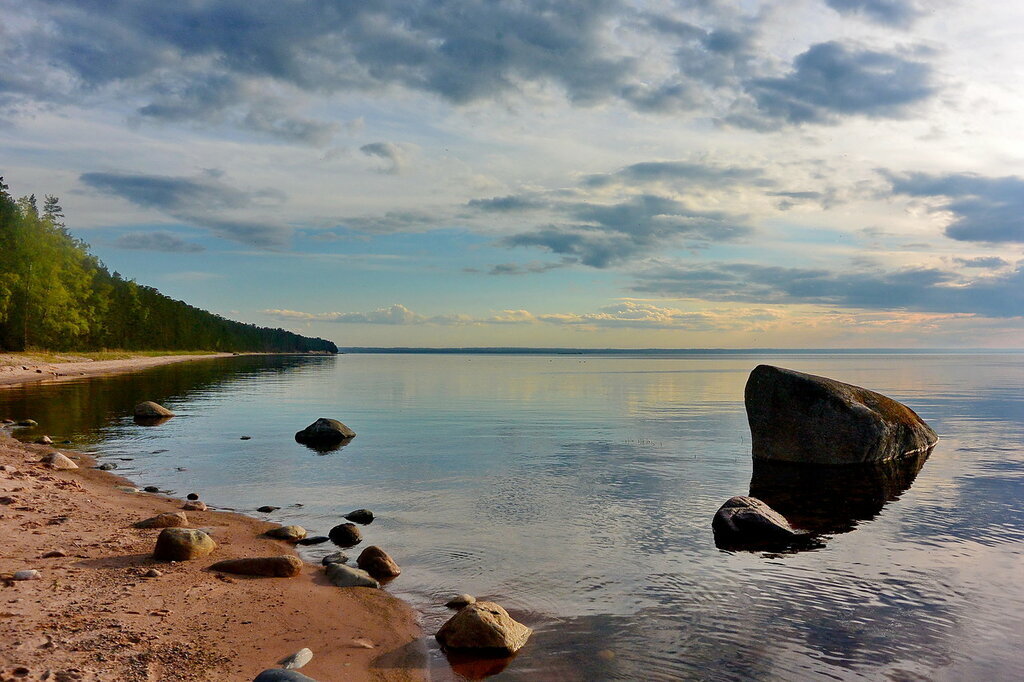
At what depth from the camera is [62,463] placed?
2103cm

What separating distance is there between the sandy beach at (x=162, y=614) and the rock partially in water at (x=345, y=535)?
4.08ft

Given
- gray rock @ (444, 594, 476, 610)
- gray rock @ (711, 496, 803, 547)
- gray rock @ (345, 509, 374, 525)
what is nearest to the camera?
gray rock @ (444, 594, 476, 610)

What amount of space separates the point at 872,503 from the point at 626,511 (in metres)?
7.76

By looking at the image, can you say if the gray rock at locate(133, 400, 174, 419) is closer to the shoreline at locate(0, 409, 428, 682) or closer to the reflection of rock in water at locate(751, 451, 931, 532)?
the shoreline at locate(0, 409, 428, 682)

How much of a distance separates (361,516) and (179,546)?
535 centimetres

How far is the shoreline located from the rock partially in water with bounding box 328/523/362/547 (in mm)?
1056

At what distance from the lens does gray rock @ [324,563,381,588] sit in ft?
40.4

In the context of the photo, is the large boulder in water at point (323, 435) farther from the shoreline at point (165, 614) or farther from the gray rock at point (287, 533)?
the shoreline at point (165, 614)

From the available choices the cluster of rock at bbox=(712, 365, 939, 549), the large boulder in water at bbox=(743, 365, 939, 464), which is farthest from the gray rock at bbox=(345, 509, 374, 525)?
the large boulder in water at bbox=(743, 365, 939, 464)

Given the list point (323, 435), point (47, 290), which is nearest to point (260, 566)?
point (323, 435)

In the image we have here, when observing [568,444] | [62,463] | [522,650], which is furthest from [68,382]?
[522,650]

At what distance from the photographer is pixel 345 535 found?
15266mm

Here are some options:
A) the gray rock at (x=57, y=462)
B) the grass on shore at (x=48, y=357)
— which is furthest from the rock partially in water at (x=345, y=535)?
the grass on shore at (x=48, y=357)

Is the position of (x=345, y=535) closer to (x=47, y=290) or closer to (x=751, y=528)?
(x=751, y=528)
